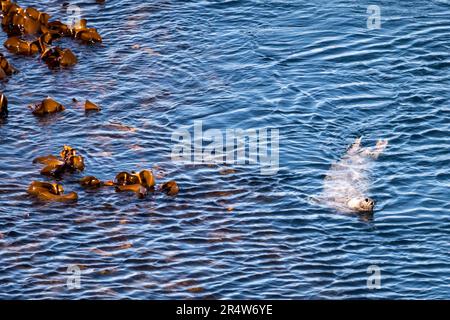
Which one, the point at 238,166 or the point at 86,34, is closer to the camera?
the point at 238,166

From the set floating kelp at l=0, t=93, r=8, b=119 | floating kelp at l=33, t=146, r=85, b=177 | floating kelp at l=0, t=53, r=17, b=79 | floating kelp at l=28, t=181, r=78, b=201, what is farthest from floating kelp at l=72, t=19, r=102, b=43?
floating kelp at l=28, t=181, r=78, b=201

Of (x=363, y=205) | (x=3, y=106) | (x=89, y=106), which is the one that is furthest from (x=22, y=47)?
(x=363, y=205)

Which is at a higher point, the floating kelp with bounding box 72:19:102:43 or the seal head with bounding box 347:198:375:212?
the floating kelp with bounding box 72:19:102:43

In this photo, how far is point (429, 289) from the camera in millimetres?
12391

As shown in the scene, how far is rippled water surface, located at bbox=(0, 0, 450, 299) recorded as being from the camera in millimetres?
12734

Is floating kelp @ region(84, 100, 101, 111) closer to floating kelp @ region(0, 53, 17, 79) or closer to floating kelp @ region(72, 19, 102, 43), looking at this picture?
floating kelp @ region(0, 53, 17, 79)

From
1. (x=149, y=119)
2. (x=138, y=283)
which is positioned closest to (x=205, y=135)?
(x=149, y=119)

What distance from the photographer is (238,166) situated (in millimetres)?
15219

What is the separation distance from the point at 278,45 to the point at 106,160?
5110 millimetres

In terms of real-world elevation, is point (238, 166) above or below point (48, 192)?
above

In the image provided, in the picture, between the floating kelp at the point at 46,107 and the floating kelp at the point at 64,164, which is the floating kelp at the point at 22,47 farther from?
the floating kelp at the point at 64,164

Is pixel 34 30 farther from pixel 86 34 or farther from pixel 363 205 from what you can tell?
pixel 363 205
